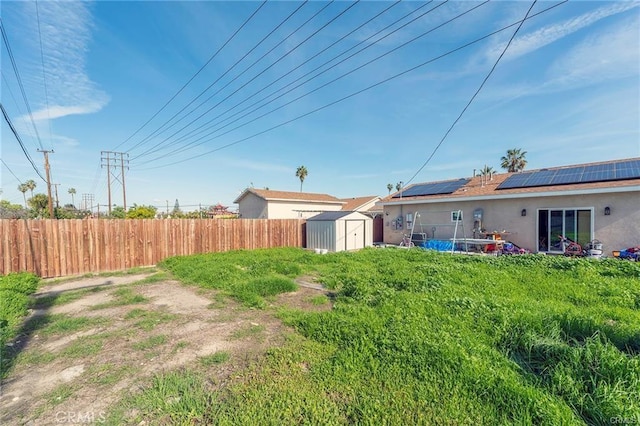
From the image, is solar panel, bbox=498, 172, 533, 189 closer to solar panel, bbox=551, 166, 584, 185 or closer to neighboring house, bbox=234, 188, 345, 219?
solar panel, bbox=551, 166, 584, 185

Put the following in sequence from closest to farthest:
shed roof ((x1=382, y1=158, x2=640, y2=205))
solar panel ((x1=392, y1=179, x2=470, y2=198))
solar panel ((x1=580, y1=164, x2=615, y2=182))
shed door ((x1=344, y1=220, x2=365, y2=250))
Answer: shed roof ((x1=382, y1=158, x2=640, y2=205))
solar panel ((x1=580, y1=164, x2=615, y2=182))
shed door ((x1=344, y1=220, x2=365, y2=250))
solar panel ((x1=392, y1=179, x2=470, y2=198))

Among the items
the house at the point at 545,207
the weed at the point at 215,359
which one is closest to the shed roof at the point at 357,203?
the house at the point at 545,207

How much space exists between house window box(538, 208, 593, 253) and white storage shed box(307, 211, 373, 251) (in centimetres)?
764

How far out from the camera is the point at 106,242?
29.6 feet

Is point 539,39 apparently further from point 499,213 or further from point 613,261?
point 499,213

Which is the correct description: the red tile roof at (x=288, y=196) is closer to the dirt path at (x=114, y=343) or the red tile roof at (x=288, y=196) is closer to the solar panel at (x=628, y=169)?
the dirt path at (x=114, y=343)

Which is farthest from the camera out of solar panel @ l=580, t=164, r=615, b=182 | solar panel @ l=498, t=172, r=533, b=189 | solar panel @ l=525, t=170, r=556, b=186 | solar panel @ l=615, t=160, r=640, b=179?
solar panel @ l=498, t=172, r=533, b=189

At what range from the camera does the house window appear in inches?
405

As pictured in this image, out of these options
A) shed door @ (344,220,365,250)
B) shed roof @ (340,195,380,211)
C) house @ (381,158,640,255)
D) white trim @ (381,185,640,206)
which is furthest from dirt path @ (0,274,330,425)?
shed roof @ (340,195,380,211)

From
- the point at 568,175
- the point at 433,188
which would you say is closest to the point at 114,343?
the point at 433,188

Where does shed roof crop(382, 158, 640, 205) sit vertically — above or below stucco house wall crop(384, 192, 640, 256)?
above

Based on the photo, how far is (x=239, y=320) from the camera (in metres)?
4.33

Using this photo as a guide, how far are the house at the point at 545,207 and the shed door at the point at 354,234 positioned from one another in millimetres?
3443

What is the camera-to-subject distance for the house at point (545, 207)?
9.56 m
